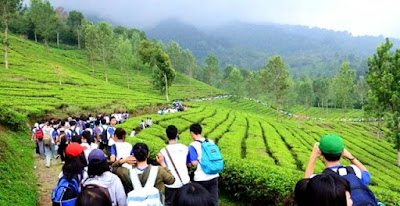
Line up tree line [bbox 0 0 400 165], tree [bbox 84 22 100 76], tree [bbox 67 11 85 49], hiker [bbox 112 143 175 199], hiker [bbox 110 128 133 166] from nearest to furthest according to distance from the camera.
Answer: hiker [bbox 112 143 175 199] < hiker [bbox 110 128 133 166] < tree line [bbox 0 0 400 165] < tree [bbox 84 22 100 76] < tree [bbox 67 11 85 49]

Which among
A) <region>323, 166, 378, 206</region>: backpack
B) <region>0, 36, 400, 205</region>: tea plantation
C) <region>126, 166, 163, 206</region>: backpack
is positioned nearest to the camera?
<region>323, 166, 378, 206</region>: backpack

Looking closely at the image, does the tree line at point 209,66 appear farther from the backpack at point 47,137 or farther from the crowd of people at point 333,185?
the crowd of people at point 333,185

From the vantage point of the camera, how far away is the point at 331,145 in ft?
15.4

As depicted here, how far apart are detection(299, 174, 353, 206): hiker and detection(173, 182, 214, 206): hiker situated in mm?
1120

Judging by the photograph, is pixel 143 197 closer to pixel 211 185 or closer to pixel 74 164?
pixel 74 164

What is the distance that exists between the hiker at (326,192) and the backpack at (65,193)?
4226 millimetres

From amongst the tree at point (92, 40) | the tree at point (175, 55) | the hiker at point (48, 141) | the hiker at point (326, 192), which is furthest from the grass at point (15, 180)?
the tree at point (175, 55)

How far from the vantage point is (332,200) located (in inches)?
138

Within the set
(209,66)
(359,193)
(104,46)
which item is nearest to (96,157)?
(359,193)

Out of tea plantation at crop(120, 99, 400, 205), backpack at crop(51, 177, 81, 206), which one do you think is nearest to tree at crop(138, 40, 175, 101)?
tea plantation at crop(120, 99, 400, 205)

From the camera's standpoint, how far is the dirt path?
1094 centimetres

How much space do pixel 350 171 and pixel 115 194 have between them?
3.87m

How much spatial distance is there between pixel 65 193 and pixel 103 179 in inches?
31.8

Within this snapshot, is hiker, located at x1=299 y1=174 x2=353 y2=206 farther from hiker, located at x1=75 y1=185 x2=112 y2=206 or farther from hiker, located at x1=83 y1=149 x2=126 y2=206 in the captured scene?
hiker, located at x1=83 y1=149 x2=126 y2=206
